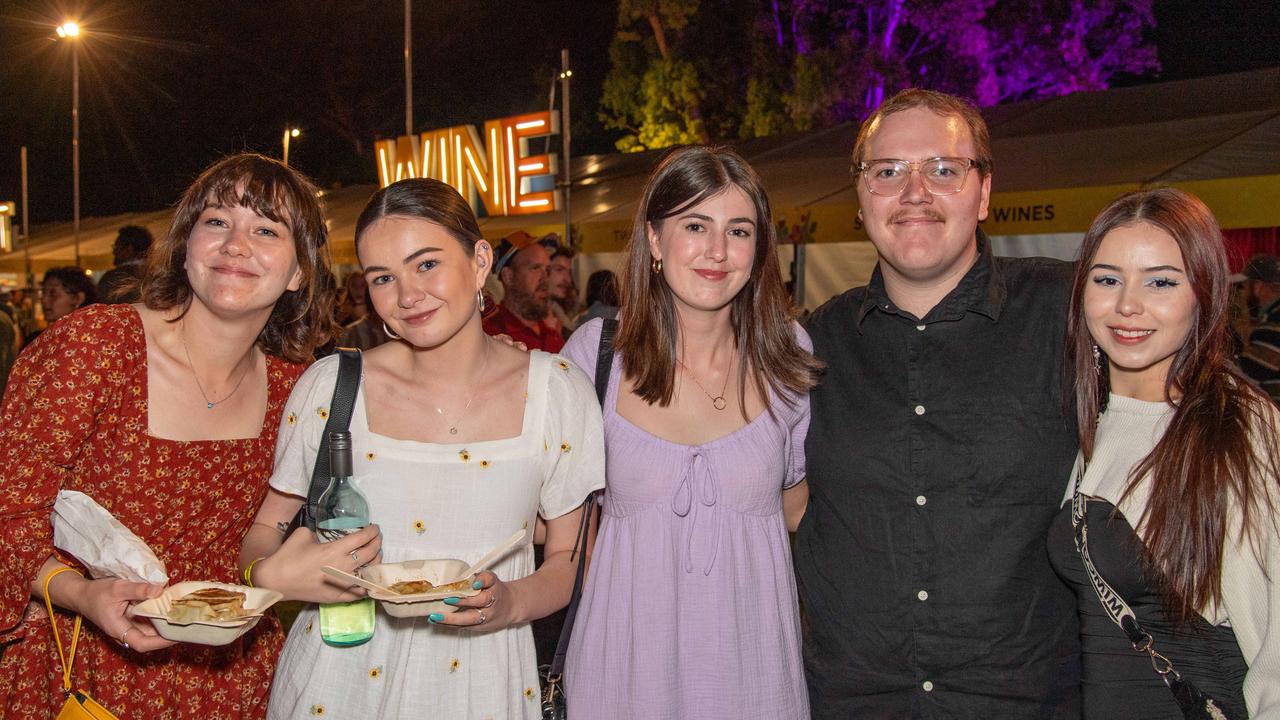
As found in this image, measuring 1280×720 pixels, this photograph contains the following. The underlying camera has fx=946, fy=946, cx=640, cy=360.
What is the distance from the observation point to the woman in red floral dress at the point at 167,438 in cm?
230

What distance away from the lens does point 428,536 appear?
236 cm

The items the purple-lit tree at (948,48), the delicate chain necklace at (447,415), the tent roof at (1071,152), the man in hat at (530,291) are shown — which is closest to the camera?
the delicate chain necklace at (447,415)

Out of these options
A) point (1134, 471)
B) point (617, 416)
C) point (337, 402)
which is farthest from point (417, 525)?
point (1134, 471)

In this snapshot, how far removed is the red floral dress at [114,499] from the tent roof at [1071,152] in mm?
6708

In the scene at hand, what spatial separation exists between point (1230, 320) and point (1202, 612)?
0.72 metres

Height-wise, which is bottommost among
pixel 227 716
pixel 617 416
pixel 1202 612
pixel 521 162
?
pixel 227 716

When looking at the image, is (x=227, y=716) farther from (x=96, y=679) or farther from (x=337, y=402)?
(x=337, y=402)

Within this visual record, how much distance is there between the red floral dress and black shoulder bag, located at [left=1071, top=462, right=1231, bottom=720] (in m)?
2.17

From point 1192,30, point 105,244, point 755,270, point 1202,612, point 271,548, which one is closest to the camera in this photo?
point 1202,612

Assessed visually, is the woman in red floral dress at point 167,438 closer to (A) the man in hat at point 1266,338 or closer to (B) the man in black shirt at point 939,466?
(B) the man in black shirt at point 939,466

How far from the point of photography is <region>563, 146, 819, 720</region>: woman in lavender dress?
2541 millimetres

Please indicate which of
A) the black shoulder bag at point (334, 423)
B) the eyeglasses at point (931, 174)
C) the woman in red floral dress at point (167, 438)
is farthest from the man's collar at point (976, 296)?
the woman in red floral dress at point (167, 438)

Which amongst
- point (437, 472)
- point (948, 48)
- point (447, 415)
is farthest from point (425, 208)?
point (948, 48)

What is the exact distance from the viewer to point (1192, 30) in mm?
22719
